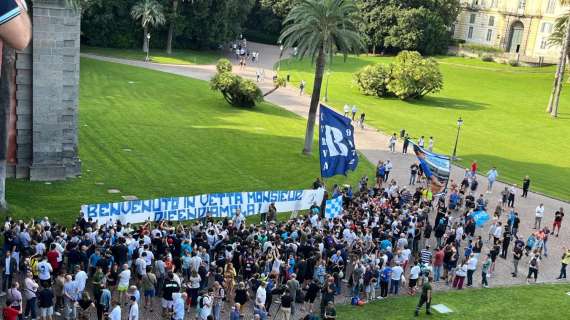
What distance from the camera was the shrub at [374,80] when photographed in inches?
2921

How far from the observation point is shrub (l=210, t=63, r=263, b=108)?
57281 millimetres

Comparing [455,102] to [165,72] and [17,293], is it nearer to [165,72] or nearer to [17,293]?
[165,72]

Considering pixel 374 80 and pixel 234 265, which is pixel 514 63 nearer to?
pixel 374 80

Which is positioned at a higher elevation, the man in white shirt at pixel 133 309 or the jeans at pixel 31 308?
the man in white shirt at pixel 133 309

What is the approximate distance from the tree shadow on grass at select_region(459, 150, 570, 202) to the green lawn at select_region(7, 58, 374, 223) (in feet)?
34.4

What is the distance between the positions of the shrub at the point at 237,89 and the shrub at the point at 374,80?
64.7 ft

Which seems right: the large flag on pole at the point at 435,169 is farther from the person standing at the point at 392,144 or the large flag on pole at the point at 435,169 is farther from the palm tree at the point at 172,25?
the palm tree at the point at 172,25

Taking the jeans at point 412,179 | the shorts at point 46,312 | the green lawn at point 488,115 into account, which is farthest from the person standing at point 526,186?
the shorts at point 46,312

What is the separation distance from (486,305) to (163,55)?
224 feet

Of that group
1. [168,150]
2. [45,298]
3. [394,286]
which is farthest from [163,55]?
[45,298]

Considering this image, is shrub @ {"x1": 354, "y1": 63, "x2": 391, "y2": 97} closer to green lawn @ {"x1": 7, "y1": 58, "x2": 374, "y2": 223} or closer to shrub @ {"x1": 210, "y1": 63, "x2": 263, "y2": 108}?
green lawn @ {"x1": 7, "y1": 58, "x2": 374, "y2": 223}

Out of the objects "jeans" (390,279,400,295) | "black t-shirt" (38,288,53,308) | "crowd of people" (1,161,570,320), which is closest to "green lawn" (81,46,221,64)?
"crowd of people" (1,161,570,320)

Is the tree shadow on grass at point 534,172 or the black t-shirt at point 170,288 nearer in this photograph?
the black t-shirt at point 170,288

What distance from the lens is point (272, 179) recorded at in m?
38.6
